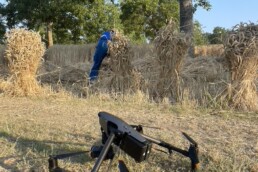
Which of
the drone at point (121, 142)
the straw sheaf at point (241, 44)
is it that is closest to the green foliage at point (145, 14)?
the straw sheaf at point (241, 44)

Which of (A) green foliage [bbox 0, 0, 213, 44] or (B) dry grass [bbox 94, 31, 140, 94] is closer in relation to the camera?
(B) dry grass [bbox 94, 31, 140, 94]

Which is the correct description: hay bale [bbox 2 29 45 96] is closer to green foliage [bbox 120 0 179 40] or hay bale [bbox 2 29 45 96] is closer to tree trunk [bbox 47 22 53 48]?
tree trunk [bbox 47 22 53 48]

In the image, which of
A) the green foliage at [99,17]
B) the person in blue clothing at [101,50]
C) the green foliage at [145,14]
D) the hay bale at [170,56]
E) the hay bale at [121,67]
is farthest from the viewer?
the green foliage at [145,14]

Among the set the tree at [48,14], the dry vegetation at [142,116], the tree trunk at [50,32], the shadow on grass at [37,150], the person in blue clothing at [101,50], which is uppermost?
the tree at [48,14]

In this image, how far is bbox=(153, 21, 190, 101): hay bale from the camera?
818 centimetres

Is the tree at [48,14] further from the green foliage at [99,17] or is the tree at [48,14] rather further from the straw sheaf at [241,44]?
the straw sheaf at [241,44]

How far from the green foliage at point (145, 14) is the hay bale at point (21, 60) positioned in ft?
81.7

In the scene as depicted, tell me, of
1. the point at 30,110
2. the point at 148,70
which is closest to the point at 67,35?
the point at 148,70

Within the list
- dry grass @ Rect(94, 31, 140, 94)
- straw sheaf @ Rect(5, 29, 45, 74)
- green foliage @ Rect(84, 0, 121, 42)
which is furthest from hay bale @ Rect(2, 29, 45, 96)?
green foliage @ Rect(84, 0, 121, 42)

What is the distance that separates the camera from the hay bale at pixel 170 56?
818 centimetres

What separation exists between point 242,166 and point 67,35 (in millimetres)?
25951

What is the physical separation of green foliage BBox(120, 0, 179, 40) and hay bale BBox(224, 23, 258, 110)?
26825 millimetres

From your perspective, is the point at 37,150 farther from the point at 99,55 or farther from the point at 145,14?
the point at 145,14

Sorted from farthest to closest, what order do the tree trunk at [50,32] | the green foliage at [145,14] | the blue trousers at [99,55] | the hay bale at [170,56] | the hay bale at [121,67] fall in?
the green foliage at [145,14], the tree trunk at [50,32], the blue trousers at [99,55], the hay bale at [121,67], the hay bale at [170,56]
